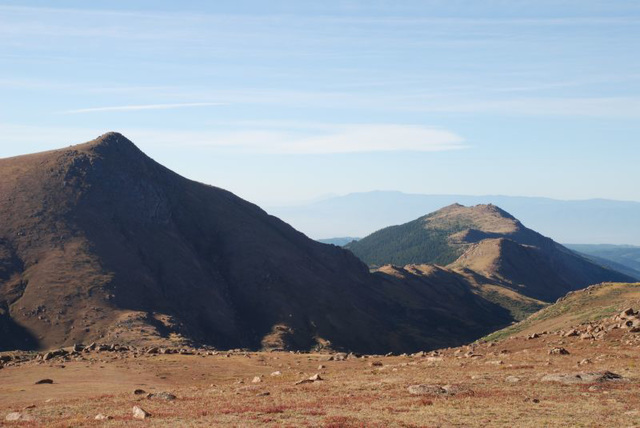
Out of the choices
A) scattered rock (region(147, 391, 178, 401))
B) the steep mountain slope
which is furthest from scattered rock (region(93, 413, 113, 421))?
the steep mountain slope

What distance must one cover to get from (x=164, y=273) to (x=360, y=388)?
9159 cm

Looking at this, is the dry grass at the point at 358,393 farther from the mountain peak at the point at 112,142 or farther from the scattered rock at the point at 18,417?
the mountain peak at the point at 112,142

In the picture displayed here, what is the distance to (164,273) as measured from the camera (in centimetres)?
12962

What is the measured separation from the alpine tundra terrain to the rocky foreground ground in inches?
3.4

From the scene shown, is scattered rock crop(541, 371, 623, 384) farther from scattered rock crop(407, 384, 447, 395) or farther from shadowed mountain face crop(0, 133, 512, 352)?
shadowed mountain face crop(0, 133, 512, 352)

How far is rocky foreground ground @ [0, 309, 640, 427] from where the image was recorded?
Answer: 34.1 m

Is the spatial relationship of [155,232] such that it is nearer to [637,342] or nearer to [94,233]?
[94,233]

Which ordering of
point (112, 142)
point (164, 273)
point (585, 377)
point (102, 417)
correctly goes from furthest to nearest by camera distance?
point (112, 142) → point (164, 273) → point (585, 377) → point (102, 417)

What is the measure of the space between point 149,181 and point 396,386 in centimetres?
11660

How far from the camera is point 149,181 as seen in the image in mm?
151250

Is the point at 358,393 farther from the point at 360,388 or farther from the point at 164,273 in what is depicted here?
the point at 164,273

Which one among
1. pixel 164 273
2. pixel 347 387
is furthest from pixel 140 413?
pixel 164 273

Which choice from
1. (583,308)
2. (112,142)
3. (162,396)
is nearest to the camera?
(162,396)

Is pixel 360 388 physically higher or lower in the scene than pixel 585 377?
lower
